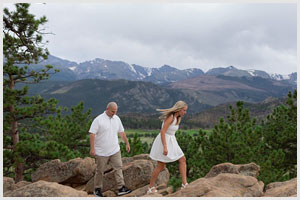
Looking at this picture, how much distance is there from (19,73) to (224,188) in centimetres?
1018

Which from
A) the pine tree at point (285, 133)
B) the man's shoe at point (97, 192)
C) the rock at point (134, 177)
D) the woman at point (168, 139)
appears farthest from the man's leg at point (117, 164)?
the pine tree at point (285, 133)

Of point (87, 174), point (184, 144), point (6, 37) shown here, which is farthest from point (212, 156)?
point (6, 37)

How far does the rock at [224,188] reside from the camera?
621 centimetres

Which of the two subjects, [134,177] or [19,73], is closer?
[134,177]

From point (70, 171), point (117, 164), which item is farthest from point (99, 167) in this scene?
point (70, 171)

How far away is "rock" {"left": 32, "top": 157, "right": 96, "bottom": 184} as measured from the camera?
10.7 metres

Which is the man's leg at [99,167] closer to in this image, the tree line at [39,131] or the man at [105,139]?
the man at [105,139]

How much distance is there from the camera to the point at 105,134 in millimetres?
7520

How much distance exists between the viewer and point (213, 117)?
19025 centimetres

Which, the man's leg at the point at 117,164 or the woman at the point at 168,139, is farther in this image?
the man's leg at the point at 117,164

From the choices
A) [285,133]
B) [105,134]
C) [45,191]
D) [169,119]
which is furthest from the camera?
[285,133]

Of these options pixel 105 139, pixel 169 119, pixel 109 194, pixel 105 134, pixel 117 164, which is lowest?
A: pixel 109 194

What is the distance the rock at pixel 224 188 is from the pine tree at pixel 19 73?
27.9 feet

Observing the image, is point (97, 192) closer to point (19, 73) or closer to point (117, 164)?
point (117, 164)
